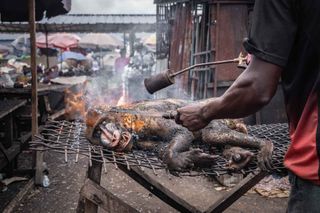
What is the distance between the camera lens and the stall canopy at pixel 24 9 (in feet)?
22.7

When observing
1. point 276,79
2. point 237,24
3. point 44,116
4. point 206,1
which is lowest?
point 44,116

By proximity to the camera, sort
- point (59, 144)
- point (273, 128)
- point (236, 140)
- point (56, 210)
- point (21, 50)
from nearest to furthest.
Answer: point (59, 144), point (236, 140), point (273, 128), point (56, 210), point (21, 50)

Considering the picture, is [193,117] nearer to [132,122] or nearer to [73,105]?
[132,122]

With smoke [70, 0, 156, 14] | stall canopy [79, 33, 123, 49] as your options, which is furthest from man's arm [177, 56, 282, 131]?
smoke [70, 0, 156, 14]

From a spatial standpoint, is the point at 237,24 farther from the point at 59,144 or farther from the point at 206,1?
the point at 59,144

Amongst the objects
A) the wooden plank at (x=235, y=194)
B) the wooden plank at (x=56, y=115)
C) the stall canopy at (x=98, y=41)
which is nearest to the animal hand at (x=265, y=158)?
the wooden plank at (x=235, y=194)

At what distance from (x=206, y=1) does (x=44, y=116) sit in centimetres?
444

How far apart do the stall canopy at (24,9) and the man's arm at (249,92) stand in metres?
5.36

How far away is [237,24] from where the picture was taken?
7.49m

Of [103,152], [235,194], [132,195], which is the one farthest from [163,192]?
[132,195]

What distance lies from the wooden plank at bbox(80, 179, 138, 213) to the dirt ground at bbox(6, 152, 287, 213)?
86.9 inches

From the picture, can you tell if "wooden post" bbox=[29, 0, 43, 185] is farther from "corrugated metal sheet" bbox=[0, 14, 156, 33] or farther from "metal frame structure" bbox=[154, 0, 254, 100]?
"corrugated metal sheet" bbox=[0, 14, 156, 33]

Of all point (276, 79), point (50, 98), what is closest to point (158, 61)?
point (50, 98)

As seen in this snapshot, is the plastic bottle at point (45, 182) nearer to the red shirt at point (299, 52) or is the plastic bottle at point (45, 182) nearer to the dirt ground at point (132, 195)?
the dirt ground at point (132, 195)
